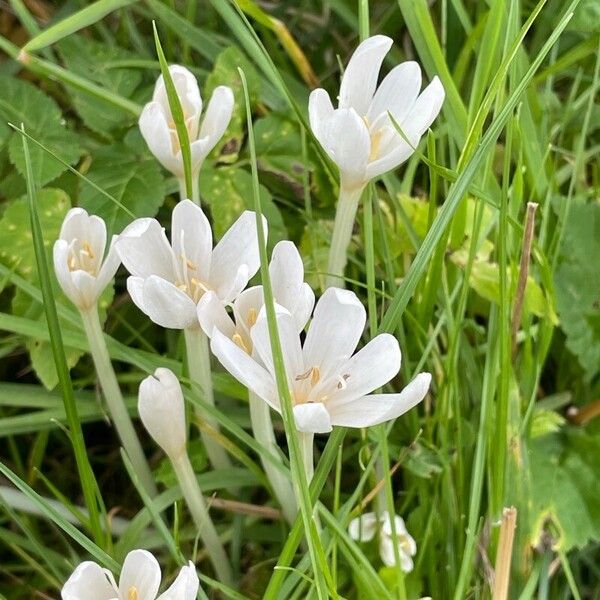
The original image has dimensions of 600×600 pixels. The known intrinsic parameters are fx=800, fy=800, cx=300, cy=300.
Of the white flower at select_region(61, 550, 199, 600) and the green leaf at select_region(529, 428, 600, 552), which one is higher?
the white flower at select_region(61, 550, 199, 600)

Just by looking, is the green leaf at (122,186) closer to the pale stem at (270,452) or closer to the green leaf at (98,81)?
the green leaf at (98,81)

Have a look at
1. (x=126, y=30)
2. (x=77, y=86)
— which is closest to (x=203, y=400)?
(x=77, y=86)

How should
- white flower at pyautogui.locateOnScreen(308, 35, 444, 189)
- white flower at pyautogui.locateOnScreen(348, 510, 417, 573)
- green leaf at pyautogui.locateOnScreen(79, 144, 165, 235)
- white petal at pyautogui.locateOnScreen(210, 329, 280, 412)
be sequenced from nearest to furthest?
white petal at pyautogui.locateOnScreen(210, 329, 280, 412)
white flower at pyautogui.locateOnScreen(308, 35, 444, 189)
white flower at pyautogui.locateOnScreen(348, 510, 417, 573)
green leaf at pyautogui.locateOnScreen(79, 144, 165, 235)

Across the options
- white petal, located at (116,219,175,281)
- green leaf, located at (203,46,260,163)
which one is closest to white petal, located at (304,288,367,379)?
white petal, located at (116,219,175,281)

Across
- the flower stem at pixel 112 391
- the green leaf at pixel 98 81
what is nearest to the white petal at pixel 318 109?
the flower stem at pixel 112 391

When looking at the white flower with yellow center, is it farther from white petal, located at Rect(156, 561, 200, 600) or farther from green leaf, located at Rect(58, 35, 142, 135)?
green leaf, located at Rect(58, 35, 142, 135)

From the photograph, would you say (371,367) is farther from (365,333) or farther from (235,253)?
(365,333)
